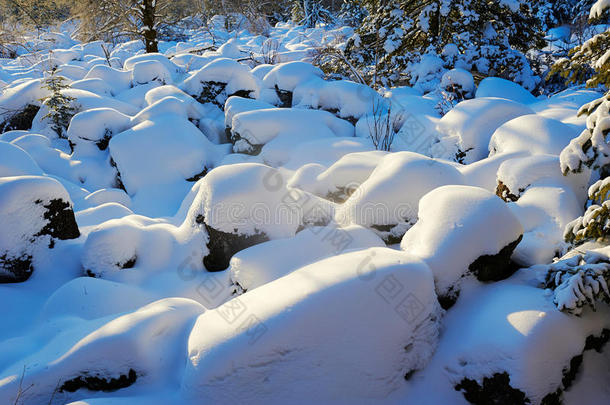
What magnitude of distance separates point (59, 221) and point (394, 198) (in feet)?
10.7

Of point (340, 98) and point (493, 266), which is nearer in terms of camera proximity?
point (493, 266)

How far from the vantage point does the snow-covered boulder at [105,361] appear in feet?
6.31

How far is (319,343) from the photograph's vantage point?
6.00 feet

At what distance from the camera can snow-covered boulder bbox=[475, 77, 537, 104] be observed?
235 inches

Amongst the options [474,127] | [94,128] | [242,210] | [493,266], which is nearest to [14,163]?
[94,128]

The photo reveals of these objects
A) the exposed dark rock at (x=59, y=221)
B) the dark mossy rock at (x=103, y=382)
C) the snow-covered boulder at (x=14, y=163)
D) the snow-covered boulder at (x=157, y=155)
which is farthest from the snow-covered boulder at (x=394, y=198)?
the snow-covered boulder at (x=14, y=163)

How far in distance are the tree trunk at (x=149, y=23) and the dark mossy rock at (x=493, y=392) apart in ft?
35.8

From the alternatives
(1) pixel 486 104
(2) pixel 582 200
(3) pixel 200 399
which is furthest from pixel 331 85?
(3) pixel 200 399

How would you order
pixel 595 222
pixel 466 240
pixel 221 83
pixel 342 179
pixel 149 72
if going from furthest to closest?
pixel 149 72
pixel 221 83
pixel 342 179
pixel 466 240
pixel 595 222

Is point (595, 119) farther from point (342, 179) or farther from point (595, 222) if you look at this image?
point (342, 179)

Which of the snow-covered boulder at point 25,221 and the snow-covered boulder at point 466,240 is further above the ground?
the snow-covered boulder at point 466,240

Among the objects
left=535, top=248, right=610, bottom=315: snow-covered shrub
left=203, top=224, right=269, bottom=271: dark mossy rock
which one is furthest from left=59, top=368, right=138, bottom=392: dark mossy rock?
left=535, top=248, right=610, bottom=315: snow-covered shrub

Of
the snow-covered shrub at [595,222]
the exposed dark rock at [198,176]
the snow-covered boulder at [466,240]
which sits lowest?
the exposed dark rock at [198,176]

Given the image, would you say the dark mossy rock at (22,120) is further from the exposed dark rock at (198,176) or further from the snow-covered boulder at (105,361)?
the snow-covered boulder at (105,361)
